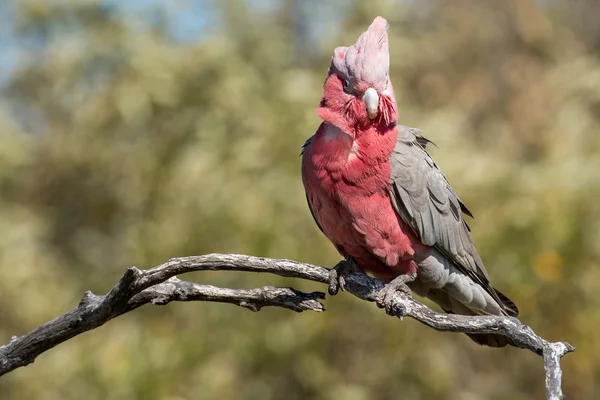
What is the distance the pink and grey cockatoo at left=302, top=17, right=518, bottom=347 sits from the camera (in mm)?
3586

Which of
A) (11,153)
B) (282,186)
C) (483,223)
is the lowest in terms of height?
(483,223)

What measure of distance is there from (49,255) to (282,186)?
2658 millimetres

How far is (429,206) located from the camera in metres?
4.02

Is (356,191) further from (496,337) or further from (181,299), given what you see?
(496,337)

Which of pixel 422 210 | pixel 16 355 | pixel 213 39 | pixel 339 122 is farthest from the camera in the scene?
pixel 213 39

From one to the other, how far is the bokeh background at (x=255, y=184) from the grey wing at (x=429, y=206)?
1.92 metres

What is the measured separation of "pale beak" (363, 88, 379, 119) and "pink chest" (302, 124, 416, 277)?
0.63 feet

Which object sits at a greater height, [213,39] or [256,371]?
[213,39]

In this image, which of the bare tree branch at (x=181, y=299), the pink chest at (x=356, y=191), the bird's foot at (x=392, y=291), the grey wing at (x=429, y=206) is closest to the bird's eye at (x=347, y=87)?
the pink chest at (x=356, y=191)

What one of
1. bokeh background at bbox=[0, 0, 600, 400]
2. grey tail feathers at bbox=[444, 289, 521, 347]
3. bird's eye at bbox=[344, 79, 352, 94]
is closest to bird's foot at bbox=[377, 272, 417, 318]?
grey tail feathers at bbox=[444, 289, 521, 347]

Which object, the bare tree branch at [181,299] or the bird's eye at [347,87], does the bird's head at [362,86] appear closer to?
the bird's eye at [347,87]

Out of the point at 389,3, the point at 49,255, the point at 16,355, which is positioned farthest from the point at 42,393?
the point at 389,3

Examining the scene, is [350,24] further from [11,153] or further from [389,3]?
[11,153]

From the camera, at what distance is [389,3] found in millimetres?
7840
